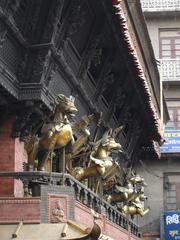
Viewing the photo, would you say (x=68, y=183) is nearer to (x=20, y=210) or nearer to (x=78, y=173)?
(x=20, y=210)

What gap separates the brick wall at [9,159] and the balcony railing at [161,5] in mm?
21355

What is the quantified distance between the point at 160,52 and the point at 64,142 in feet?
70.7

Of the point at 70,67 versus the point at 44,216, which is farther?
the point at 70,67

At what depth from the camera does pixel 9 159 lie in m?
12.7

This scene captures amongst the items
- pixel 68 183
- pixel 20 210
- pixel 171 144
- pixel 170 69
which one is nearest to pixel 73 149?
pixel 68 183

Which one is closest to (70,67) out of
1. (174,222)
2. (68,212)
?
(68,212)

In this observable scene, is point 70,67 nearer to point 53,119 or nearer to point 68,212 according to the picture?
point 53,119

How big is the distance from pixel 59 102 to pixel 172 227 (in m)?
17.5

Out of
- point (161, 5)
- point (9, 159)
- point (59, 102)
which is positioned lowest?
point (9, 159)

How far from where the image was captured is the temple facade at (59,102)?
445 inches

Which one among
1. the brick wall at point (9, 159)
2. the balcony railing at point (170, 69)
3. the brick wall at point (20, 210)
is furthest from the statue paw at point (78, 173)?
the balcony railing at point (170, 69)

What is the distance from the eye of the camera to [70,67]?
1445cm

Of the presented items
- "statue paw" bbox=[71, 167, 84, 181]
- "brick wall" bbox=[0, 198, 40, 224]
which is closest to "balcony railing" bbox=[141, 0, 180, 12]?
"statue paw" bbox=[71, 167, 84, 181]

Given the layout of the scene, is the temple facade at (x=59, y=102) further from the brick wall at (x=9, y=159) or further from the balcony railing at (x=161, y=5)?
the balcony railing at (x=161, y=5)
